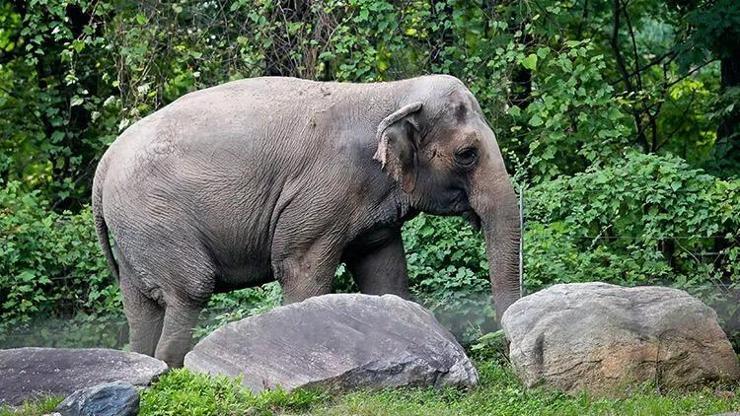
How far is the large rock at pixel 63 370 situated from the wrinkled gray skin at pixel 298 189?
159 centimetres

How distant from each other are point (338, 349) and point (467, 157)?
7.57 ft

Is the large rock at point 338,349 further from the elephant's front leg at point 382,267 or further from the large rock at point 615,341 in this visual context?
the elephant's front leg at point 382,267

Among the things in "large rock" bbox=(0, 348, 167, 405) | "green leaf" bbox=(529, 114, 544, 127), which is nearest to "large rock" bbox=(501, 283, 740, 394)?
"large rock" bbox=(0, 348, 167, 405)

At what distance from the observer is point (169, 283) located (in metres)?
10.6

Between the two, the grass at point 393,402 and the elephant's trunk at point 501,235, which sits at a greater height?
the elephant's trunk at point 501,235

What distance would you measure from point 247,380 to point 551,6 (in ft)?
26.3

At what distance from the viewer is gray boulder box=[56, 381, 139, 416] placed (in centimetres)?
810

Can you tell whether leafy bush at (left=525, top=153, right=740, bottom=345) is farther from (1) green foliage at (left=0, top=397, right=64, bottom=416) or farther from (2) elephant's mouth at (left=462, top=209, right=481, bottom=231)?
(1) green foliage at (left=0, top=397, right=64, bottom=416)

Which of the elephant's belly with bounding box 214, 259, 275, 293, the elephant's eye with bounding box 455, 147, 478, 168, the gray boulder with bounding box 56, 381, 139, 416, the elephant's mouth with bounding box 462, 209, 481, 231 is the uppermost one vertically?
the elephant's eye with bounding box 455, 147, 478, 168

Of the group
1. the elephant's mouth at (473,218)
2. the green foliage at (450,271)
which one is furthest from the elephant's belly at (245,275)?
the green foliage at (450,271)

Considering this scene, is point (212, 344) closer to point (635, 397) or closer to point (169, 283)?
point (169, 283)

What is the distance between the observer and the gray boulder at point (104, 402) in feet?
26.6

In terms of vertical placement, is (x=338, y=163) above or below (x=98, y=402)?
above

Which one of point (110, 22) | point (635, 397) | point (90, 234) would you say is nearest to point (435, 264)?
point (90, 234)
